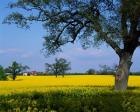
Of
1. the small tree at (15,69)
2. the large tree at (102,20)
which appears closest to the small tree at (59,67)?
the small tree at (15,69)

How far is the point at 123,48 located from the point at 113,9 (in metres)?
3.17

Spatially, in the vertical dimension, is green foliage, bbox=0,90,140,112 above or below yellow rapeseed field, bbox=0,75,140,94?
below

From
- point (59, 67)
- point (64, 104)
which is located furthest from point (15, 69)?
point (64, 104)

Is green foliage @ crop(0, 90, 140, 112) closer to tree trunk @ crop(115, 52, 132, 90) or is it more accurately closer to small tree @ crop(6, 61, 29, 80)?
tree trunk @ crop(115, 52, 132, 90)

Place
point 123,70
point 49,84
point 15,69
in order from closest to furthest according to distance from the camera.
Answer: point 123,70
point 49,84
point 15,69

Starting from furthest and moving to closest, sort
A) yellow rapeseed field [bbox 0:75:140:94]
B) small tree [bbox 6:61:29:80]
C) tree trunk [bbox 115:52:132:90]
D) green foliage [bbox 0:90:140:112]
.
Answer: small tree [bbox 6:61:29:80], tree trunk [bbox 115:52:132:90], yellow rapeseed field [bbox 0:75:140:94], green foliage [bbox 0:90:140:112]

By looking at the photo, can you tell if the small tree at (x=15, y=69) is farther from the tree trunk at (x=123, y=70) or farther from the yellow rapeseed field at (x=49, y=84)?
the tree trunk at (x=123, y=70)

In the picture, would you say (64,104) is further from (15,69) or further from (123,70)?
(15,69)

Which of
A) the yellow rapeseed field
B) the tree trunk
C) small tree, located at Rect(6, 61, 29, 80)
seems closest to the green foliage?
the yellow rapeseed field

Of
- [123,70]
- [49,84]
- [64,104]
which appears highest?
[123,70]

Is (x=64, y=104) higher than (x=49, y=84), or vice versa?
(x=49, y=84)

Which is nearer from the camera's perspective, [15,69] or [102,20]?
[102,20]

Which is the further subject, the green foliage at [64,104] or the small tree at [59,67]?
the small tree at [59,67]

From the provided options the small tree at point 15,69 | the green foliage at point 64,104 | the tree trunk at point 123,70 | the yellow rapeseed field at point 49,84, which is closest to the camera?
the green foliage at point 64,104
